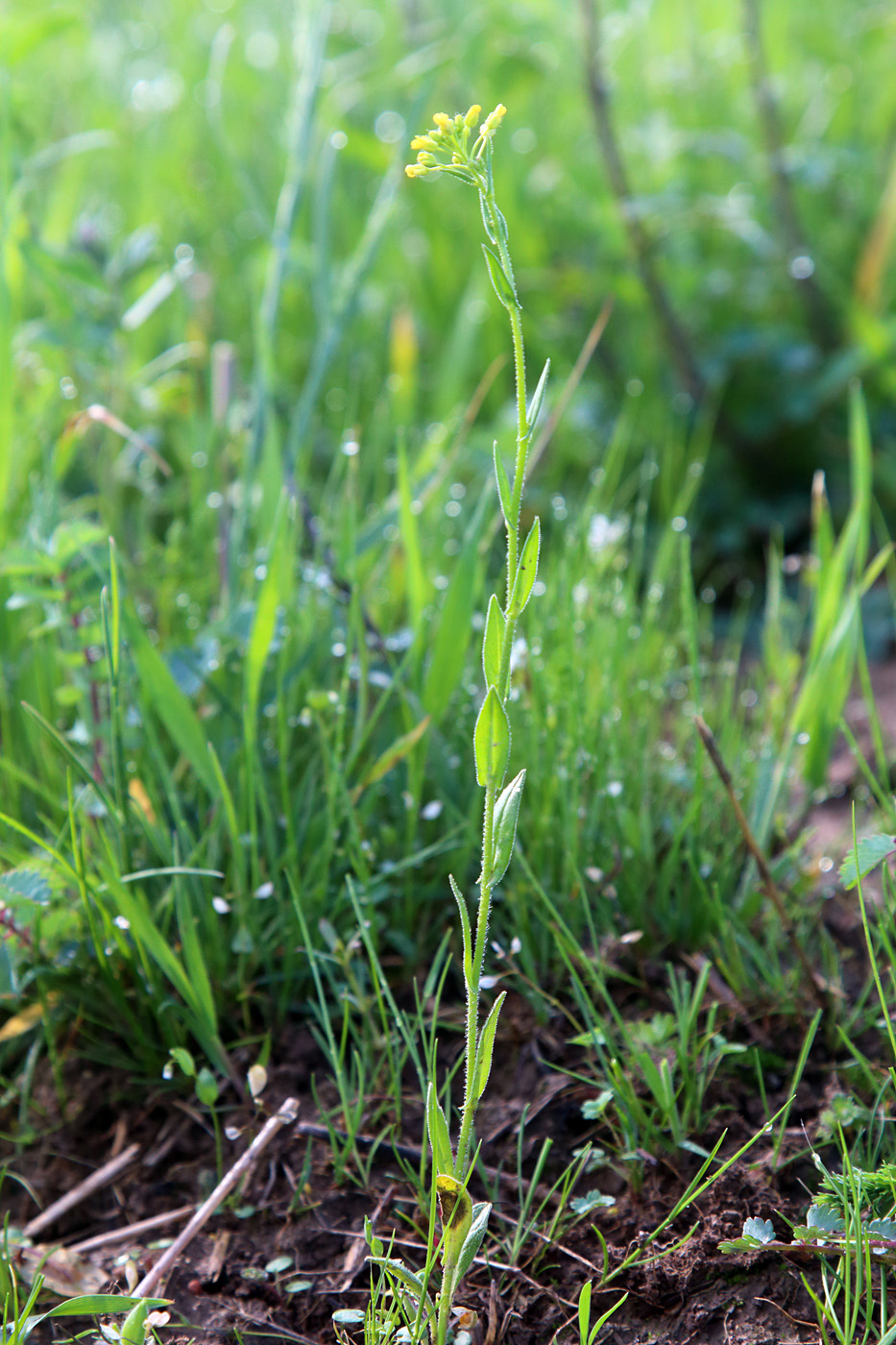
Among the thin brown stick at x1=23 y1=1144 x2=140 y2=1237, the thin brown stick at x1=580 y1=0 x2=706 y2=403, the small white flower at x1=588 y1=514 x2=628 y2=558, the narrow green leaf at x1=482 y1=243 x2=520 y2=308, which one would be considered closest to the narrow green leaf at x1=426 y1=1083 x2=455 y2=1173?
the thin brown stick at x1=23 y1=1144 x2=140 y2=1237

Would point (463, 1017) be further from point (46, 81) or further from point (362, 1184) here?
point (46, 81)

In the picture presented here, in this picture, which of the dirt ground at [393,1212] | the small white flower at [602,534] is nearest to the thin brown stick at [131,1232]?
the dirt ground at [393,1212]

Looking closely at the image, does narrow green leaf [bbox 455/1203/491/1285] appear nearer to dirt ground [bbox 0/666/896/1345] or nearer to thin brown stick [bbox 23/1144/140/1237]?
dirt ground [bbox 0/666/896/1345]

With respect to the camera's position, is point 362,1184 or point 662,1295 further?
point 362,1184

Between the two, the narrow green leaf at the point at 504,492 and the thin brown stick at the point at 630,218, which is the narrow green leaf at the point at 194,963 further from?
the thin brown stick at the point at 630,218

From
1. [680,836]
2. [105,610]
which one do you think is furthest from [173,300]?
[680,836]
